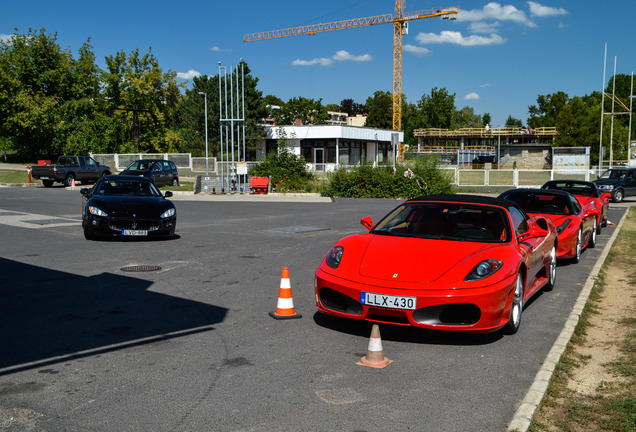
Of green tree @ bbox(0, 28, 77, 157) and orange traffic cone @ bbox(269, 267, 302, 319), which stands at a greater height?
green tree @ bbox(0, 28, 77, 157)

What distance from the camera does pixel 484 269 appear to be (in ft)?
19.1

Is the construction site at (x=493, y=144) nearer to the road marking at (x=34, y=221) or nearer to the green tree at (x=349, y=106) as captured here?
the green tree at (x=349, y=106)

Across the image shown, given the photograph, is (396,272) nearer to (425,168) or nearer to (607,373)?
(607,373)

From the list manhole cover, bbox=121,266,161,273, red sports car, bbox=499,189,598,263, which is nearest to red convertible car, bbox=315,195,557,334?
red sports car, bbox=499,189,598,263

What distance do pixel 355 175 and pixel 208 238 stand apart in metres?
17.8

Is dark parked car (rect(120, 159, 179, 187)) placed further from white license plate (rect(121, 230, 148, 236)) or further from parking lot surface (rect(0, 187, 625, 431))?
parking lot surface (rect(0, 187, 625, 431))

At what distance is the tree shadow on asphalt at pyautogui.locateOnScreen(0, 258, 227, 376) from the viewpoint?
551cm

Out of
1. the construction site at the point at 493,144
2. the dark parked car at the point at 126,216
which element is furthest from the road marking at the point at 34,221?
the construction site at the point at 493,144

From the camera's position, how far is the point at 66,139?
57.6 m

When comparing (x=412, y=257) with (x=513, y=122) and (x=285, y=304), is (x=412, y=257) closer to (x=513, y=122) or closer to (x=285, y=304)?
(x=285, y=304)

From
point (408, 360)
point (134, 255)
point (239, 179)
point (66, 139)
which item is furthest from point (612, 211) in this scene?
point (66, 139)

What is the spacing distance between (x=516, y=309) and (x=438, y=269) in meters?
1.17

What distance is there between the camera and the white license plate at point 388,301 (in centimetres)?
552

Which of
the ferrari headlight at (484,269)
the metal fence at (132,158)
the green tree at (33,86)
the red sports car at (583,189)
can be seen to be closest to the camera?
the ferrari headlight at (484,269)
